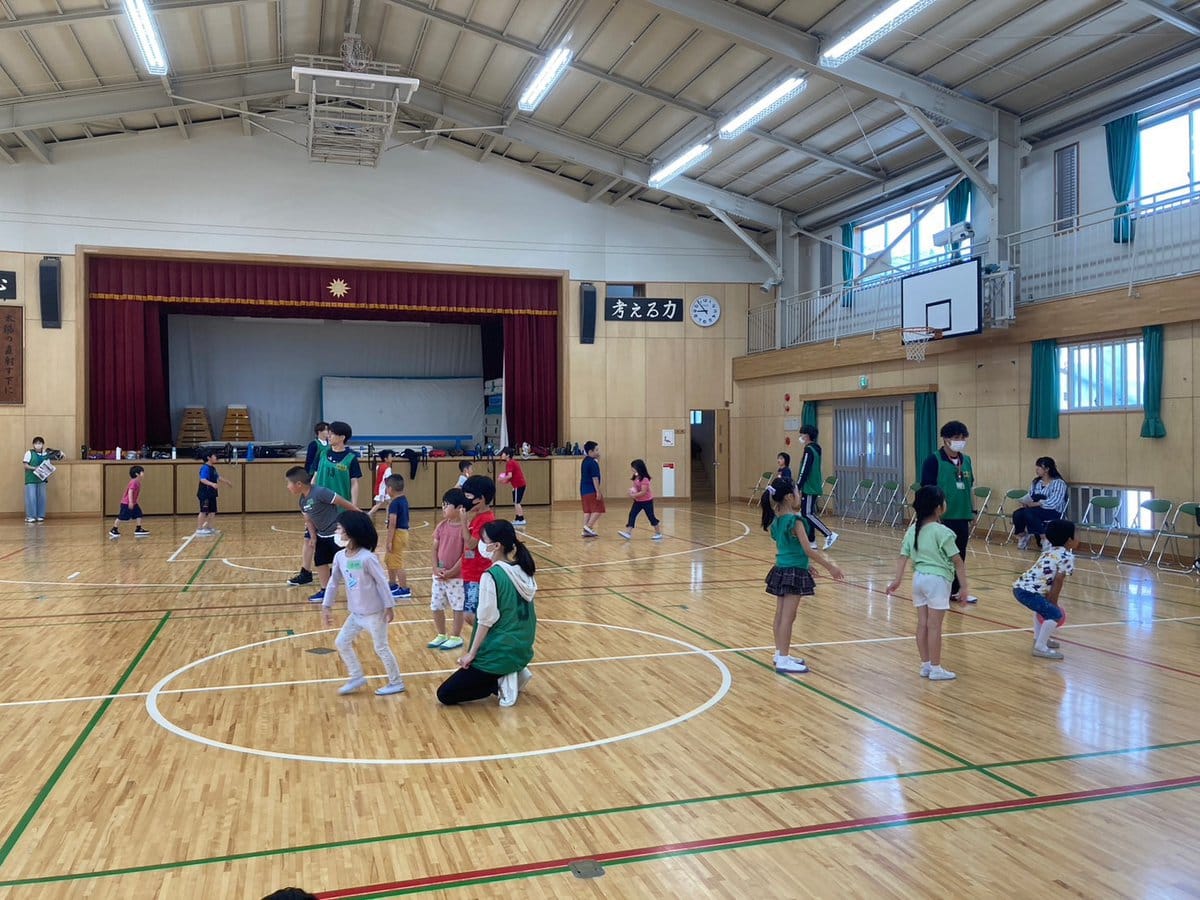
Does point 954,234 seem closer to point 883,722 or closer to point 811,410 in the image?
point 811,410

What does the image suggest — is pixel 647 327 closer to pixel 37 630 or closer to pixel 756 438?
pixel 756 438

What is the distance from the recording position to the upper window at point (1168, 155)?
13.0 metres

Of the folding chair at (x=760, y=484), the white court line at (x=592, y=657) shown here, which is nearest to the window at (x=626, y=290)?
the folding chair at (x=760, y=484)

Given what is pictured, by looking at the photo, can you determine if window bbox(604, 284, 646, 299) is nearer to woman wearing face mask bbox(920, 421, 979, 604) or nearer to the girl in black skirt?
woman wearing face mask bbox(920, 421, 979, 604)

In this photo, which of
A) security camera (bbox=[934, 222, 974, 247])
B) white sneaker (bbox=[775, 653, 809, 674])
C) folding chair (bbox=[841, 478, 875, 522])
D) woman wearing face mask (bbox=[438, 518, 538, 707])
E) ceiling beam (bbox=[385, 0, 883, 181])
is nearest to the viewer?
woman wearing face mask (bbox=[438, 518, 538, 707])

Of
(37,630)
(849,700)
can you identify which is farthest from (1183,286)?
(37,630)

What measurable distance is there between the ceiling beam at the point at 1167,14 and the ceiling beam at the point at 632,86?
6.67 m

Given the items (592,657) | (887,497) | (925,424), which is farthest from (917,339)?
(592,657)

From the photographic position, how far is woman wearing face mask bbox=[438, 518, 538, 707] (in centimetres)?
550

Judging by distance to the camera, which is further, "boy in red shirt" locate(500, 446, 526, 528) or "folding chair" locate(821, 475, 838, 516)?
"folding chair" locate(821, 475, 838, 516)

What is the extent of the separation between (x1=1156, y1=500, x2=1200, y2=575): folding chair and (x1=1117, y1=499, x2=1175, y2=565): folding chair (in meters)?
0.09

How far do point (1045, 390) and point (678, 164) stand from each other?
832cm

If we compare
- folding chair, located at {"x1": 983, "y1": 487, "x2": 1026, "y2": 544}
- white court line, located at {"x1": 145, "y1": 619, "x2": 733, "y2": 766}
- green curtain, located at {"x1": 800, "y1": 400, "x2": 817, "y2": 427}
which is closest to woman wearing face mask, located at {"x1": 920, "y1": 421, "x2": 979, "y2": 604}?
white court line, located at {"x1": 145, "y1": 619, "x2": 733, "y2": 766}

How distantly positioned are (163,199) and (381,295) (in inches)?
193
